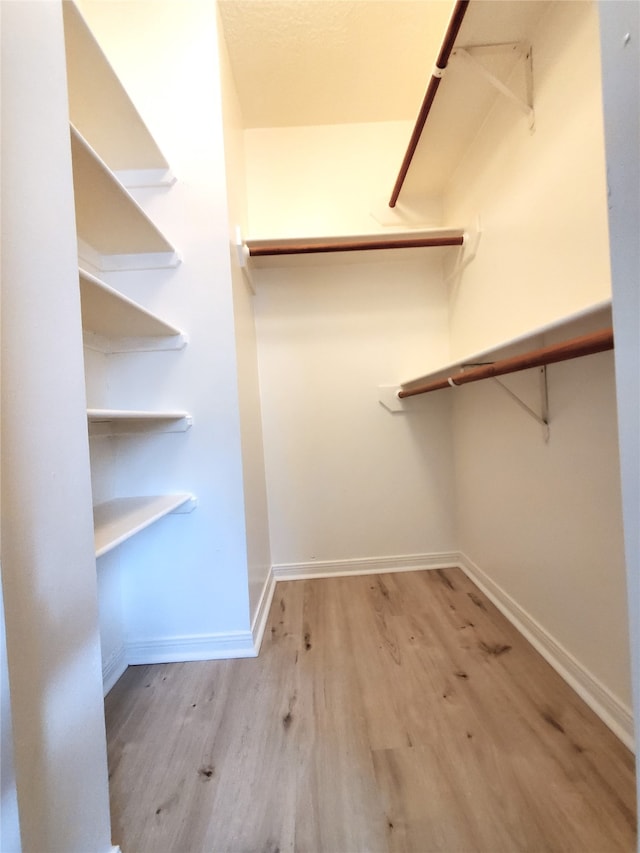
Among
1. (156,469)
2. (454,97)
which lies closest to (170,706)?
(156,469)

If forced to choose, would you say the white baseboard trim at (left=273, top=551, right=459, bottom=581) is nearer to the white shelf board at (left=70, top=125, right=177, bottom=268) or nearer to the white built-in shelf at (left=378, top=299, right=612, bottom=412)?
the white built-in shelf at (left=378, top=299, right=612, bottom=412)

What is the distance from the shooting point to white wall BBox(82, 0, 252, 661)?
1392 millimetres

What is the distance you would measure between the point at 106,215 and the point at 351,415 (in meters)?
1.38

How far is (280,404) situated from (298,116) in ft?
4.93

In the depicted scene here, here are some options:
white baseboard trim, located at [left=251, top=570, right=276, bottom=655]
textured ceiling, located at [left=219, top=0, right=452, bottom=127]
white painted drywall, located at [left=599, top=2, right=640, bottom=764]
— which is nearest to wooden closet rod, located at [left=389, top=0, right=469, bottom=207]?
textured ceiling, located at [left=219, top=0, right=452, bottom=127]

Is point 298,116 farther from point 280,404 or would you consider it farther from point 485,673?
point 485,673

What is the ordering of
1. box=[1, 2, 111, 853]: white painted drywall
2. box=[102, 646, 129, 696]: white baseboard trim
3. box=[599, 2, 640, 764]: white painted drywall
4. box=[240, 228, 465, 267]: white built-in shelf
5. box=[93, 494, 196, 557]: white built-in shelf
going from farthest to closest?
box=[240, 228, 465, 267]: white built-in shelf < box=[102, 646, 129, 696]: white baseboard trim < box=[93, 494, 196, 557]: white built-in shelf < box=[1, 2, 111, 853]: white painted drywall < box=[599, 2, 640, 764]: white painted drywall

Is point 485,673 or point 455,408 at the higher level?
point 455,408

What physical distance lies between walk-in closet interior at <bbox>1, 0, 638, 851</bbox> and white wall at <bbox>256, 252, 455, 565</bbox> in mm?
13

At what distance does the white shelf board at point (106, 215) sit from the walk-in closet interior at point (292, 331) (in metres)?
0.01

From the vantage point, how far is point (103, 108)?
3.65ft

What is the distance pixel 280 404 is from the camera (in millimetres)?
2053

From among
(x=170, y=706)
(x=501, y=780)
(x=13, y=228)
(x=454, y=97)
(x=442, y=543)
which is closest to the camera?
(x=13, y=228)

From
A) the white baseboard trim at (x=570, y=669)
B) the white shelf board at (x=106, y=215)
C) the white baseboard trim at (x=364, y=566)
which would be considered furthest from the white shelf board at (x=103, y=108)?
the white baseboard trim at (x=570, y=669)
